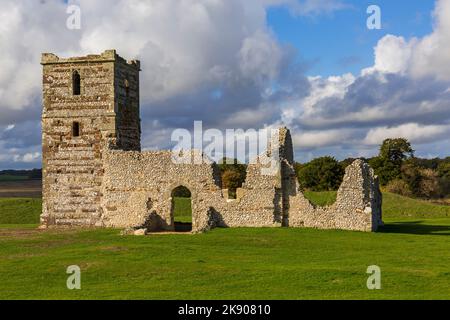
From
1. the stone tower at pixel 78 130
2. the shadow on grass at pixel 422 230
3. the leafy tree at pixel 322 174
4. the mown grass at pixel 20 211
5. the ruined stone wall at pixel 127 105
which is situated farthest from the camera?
the leafy tree at pixel 322 174

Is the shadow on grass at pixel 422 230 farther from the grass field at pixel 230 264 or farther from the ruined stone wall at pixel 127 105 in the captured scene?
the ruined stone wall at pixel 127 105

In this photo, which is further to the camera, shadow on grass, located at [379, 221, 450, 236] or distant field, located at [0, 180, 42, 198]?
distant field, located at [0, 180, 42, 198]

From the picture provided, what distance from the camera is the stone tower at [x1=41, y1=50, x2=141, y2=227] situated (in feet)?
109

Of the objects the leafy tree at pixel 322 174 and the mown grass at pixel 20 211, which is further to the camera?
the leafy tree at pixel 322 174

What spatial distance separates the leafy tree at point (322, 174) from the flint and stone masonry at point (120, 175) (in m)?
29.4

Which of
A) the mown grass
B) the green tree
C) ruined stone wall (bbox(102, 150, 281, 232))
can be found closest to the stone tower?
ruined stone wall (bbox(102, 150, 281, 232))

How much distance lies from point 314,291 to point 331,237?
1081cm

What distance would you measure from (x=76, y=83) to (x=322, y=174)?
34893 mm

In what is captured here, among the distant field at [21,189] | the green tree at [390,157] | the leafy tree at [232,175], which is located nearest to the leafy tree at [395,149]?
the green tree at [390,157]

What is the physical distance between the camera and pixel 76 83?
34.1 m

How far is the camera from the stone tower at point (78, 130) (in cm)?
3334

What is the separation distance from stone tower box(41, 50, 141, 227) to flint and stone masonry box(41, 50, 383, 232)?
0.05 m

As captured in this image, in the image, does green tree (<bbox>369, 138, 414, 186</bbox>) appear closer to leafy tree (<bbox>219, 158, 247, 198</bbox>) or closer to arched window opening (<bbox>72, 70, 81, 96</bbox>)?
leafy tree (<bbox>219, 158, 247, 198</bbox>)

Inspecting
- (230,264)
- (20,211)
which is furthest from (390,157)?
(230,264)
